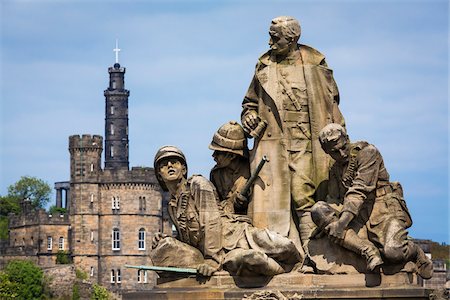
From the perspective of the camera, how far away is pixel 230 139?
20422mm

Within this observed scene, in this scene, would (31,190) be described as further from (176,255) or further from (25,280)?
(176,255)

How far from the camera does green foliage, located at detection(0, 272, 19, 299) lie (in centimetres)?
11319

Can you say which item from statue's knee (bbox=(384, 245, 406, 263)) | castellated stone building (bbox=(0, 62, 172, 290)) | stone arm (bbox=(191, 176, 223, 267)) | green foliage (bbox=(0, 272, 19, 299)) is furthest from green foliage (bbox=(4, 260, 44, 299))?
statue's knee (bbox=(384, 245, 406, 263))

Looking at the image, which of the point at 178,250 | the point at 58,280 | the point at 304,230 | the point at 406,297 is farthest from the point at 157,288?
the point at 58,280

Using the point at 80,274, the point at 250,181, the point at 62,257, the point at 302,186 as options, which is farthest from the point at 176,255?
the point at 62,257

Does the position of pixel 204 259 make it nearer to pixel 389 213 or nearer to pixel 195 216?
pixel 195 216

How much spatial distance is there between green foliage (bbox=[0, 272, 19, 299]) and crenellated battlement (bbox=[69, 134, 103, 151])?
1013 inches

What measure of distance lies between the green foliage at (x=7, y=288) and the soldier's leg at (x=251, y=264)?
93.8 m

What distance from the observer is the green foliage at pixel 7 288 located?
113188 mm

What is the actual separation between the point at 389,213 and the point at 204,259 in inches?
90.7

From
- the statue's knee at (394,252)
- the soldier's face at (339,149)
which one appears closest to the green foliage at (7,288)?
the soldier's face at (339,149)

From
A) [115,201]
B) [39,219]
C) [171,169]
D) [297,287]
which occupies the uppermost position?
[115,201]

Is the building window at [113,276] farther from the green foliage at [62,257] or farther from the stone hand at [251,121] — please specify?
the stone hand at [251,121]

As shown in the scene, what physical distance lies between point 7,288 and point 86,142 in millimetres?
29503
